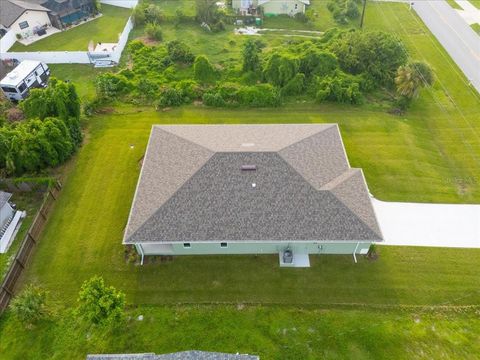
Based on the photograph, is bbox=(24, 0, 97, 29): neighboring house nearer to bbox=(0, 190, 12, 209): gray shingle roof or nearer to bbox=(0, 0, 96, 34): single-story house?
bbox=(0, 0, 96, 34): single-story house

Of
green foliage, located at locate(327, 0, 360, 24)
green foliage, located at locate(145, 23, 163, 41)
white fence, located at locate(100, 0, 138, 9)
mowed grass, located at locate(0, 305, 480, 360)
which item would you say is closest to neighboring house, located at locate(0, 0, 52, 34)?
white fence, located at locate(100, 0, 138, 9)

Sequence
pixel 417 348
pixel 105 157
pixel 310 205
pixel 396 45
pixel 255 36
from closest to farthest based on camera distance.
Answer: pixel 417 348 → pixel 310 205 → pixel 105 157 → pixel 396 45 → pixel 255 36

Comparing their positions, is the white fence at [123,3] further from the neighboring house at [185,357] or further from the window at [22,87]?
the neighboring house at [185,357]

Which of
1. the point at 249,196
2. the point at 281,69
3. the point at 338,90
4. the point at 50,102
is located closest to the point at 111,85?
the point at 50,102

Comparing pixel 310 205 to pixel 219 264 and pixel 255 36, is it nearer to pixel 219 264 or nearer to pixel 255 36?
pixel 219 264

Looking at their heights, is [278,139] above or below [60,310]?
above

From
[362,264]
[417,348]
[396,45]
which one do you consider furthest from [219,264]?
[396,45]

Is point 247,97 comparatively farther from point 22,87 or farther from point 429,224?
point 22,87
